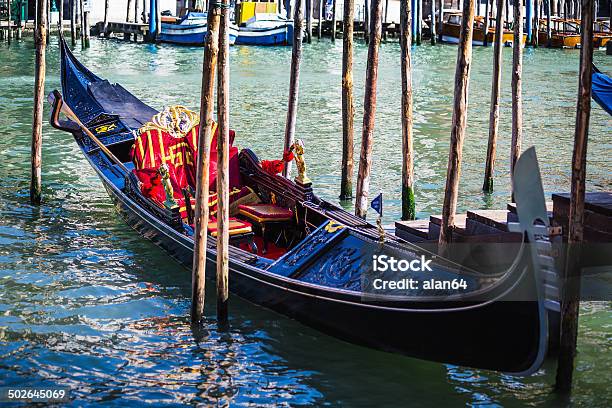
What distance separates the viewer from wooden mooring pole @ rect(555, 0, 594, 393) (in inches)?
171

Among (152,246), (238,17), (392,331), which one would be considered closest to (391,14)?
(238,17)

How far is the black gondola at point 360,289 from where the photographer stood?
4199 mm

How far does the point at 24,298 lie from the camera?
6.00 meters

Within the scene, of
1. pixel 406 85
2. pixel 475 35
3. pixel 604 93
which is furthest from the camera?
pixel 475 35

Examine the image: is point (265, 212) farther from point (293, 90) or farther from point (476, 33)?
point (476, 33)

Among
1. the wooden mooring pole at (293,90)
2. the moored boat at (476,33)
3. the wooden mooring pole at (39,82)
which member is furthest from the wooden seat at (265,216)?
the moored boat at (476,33)

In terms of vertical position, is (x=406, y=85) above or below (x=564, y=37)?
below

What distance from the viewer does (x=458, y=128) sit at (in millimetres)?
5680

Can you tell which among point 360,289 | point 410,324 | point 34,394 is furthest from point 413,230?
point 34,394

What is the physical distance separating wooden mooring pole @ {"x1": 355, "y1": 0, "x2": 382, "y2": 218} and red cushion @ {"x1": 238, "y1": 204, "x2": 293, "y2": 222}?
2.55 feet

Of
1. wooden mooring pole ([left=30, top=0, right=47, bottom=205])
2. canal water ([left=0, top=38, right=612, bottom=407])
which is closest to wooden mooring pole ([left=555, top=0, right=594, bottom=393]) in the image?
canal water ([left=0, top=38, right=612, bottom=407])

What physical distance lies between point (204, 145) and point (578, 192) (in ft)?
5.90

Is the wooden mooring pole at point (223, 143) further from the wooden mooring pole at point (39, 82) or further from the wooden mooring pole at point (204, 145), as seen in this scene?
the wooden mooring pole at point (39, 82)

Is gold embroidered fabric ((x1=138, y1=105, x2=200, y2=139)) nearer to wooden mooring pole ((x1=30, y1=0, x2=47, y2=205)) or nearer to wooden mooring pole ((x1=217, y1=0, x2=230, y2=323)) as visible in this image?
wooden mooring pole ((x1=30, y1=0, x2=47, y2=205))
